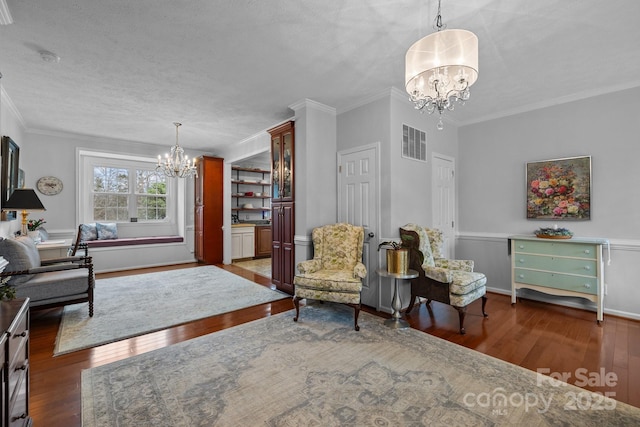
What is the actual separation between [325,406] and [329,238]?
205cm

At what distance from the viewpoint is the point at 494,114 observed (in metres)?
4.25

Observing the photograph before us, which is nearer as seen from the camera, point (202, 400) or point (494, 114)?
point (202, 400)

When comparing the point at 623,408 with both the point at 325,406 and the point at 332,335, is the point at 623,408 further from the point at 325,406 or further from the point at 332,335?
the point at 332,335

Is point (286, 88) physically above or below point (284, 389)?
above

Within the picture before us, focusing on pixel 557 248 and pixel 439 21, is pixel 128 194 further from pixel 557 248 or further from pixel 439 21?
pixel 557 248

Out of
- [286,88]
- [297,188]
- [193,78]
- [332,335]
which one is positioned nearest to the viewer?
[332,335]

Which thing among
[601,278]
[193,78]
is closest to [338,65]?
[193,78]

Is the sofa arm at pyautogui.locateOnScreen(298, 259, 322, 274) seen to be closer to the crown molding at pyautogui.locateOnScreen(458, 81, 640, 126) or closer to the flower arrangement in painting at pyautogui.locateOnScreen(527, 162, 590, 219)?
the flower arrangement in painting at pyautogui.locateOnScreen(527, 162, 590, 219)

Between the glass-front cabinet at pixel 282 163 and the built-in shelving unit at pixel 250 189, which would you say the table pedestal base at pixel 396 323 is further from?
the built-in shelving unit at pixel 250 189

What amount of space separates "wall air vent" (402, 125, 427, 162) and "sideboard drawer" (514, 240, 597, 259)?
169 centimetres

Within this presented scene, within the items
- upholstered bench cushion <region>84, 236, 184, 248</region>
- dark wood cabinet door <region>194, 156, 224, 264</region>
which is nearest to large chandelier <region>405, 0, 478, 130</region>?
dark wood cabinet door <region>194, 156, 224, 264</region>

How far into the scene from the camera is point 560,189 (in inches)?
147

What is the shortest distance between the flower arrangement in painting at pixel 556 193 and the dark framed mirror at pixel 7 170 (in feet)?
22.4

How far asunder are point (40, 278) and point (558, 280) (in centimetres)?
594
